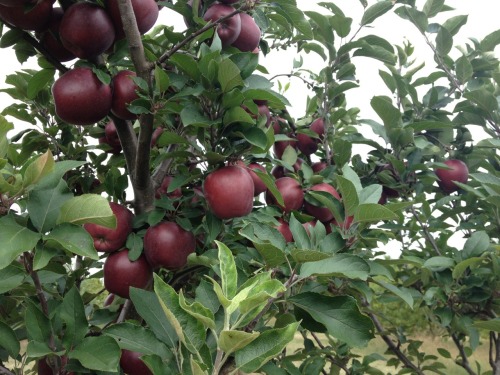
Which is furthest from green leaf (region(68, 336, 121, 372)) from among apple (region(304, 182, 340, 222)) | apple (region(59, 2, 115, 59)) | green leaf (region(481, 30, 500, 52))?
green leaf (region(481, 30, 500, 52))

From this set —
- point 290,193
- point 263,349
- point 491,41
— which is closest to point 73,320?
point 263,349

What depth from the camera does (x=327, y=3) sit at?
1.71 meters

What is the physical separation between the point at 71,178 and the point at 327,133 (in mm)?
846

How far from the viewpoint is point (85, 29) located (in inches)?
39.7

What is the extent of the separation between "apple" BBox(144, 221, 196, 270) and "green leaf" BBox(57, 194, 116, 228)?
0.32 metres

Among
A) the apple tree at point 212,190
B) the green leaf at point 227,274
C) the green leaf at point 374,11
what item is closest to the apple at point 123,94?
the apple tree at point 212,190

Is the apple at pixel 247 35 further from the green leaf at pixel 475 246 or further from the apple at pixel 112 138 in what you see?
the green leaf at pixel 475 246

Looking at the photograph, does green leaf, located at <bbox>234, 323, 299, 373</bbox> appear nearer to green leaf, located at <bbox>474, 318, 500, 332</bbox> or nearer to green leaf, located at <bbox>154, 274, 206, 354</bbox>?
green leaf, located at <bbox>154, 274, 206, 354</bbox>

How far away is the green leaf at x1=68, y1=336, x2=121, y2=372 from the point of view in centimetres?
87

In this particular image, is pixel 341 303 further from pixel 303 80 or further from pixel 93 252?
pixel 303 80

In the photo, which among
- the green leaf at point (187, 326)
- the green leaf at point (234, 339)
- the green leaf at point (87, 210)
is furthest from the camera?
the green leaf at point (87, 210)

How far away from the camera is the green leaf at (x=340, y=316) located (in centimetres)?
91

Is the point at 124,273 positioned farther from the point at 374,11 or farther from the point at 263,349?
the point at 374,11

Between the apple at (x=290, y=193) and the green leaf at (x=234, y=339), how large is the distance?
0.74 m
